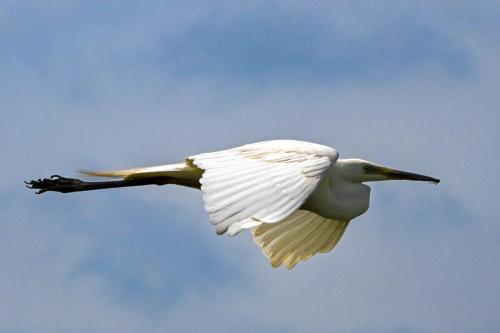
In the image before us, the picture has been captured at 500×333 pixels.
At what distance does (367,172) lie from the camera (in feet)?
46.3

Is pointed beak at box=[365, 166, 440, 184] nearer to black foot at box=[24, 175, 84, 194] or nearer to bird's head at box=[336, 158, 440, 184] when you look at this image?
bird's head at box=[336, 158, 440, 184]

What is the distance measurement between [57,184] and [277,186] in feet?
19.3

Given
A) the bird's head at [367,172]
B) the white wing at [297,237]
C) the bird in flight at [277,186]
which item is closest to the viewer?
the bird in flight at [277,186]

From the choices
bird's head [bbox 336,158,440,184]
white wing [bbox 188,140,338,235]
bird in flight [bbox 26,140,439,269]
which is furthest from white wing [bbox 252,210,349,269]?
white wing [bbox 188,140,338,235]

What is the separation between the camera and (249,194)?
31.0ft

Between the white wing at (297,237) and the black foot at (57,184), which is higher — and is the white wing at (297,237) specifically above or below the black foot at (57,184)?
below

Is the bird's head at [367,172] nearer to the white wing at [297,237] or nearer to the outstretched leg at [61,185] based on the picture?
the white wing at [297,237]

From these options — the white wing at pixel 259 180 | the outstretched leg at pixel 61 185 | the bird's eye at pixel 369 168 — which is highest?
the outstretched leg at pixel 61 185

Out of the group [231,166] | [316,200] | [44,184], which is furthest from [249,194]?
[44,184]

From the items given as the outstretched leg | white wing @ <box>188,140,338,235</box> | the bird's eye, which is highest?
the outstretched leg

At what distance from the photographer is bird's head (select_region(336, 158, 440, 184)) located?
45.4 feet

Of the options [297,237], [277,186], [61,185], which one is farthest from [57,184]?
[277,186]

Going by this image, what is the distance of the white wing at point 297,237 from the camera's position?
1447 centimetres

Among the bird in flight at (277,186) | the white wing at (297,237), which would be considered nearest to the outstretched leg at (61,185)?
the bird in flight at (277,186)
